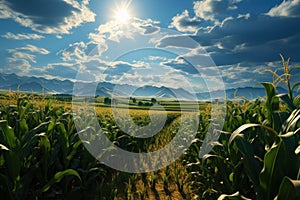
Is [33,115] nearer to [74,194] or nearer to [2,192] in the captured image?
[74,194]

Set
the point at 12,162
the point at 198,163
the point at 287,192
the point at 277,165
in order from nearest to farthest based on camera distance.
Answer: the point at 287,192
the point at 277,165
the point at 12,162
the point at 198,163

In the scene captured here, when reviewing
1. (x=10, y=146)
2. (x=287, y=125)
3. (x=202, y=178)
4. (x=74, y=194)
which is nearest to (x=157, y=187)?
(x=202, y=178)

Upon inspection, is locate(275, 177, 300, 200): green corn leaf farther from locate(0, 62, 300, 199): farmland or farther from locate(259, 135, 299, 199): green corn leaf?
locate(259, 135, 299, 199): green corn leaf

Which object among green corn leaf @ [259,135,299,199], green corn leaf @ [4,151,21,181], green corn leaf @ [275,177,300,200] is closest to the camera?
green corn leaf @ [275,177,300,200]

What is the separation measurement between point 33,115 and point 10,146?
2.15 m

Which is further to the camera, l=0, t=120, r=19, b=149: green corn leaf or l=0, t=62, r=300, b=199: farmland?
l=0, t=120, r=19, b=149: green corn leaf

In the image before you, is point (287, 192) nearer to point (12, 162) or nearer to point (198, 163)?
point (198, 163)

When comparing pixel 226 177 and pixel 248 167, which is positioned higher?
pixel 248 167

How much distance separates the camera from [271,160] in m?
1.69

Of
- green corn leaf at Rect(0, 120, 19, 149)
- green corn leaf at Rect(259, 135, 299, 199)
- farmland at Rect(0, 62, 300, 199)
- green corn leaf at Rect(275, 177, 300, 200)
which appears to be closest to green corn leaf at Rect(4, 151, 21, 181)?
farmland at Rect(0, 62, 300, 199)

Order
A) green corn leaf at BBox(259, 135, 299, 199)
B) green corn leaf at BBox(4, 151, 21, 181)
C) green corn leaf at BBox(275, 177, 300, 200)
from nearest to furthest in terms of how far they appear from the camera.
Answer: green corn leaf at BBox(275, 177, 300, 200) < green corn leaf at BBox(259, 135, 299, 199) < green corn leaf at BBox(4, 151, 21, 181)

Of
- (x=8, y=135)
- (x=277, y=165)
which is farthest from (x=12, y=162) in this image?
(x=277, y=165)

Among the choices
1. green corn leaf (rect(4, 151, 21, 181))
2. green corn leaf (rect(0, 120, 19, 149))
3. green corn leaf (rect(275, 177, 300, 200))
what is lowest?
green corn leaf (rect(4, 151, 21, 181))

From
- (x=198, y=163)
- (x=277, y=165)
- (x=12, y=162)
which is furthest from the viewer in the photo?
(x=198, y=163)
